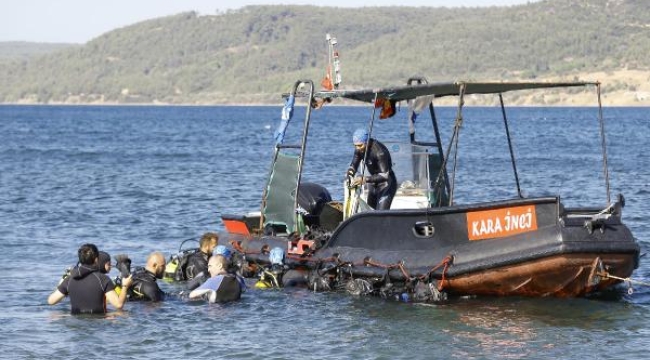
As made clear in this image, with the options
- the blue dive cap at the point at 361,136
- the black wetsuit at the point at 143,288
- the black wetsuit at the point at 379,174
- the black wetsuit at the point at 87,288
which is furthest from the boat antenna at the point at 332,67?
the black wetsuit at the point at 87,288

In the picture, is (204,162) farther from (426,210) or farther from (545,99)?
(545,99)

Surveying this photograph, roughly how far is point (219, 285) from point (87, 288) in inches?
83.4

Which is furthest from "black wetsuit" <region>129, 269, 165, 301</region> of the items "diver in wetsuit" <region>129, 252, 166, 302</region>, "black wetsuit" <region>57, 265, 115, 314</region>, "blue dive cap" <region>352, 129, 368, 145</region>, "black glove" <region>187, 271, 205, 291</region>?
"blue dive cap" <region>352, 129, 368, 145</region>

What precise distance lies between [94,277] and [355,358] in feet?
11.9

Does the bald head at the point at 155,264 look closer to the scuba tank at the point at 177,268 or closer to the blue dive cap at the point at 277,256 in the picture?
the scuba tank at the point at 177,268

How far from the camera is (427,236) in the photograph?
17250 mm

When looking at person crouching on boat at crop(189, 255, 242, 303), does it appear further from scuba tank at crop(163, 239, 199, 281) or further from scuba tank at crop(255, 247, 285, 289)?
scuba tank at crop(163, 239, 199, 281)

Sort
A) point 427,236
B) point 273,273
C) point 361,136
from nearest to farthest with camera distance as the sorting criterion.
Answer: point 427,236, point 361,136, point 273,273

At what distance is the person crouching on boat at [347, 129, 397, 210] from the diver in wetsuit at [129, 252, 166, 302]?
313 cm

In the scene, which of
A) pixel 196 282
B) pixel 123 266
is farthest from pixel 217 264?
pixel 123 266

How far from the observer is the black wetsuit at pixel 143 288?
57.1 ft

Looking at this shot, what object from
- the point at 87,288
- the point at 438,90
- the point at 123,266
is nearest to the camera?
the point at 87,288

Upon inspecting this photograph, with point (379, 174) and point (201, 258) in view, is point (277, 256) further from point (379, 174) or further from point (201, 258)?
point (379, 174)

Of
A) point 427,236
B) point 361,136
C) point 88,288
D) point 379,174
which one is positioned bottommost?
point 88,288
